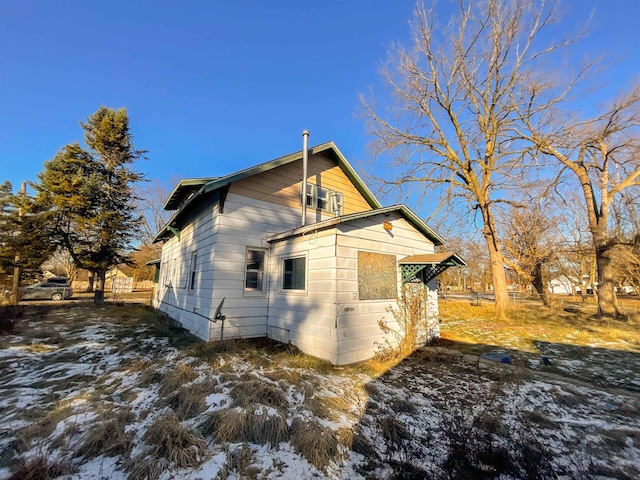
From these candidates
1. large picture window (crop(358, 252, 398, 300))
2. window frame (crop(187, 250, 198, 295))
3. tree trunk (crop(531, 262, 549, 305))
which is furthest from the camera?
tree trunk (crop(531, 262, 549, 305))

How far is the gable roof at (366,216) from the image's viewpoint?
6289mm

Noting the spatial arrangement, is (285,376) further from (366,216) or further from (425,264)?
(425,264)

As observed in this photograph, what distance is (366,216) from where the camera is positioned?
22.2ft

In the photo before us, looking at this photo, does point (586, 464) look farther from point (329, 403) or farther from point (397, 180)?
point (397, 180)

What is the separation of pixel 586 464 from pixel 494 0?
17123mm

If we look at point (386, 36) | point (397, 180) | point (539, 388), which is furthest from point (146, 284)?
point (539, 388)

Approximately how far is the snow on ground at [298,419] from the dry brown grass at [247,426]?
0.01 m

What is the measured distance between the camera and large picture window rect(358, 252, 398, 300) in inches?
264

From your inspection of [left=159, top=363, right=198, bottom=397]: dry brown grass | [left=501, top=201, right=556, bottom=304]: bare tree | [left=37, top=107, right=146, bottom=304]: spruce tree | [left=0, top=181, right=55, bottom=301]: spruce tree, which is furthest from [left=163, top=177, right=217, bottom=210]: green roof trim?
[left=501, top=201, right=556, bottom=304]: bare tree

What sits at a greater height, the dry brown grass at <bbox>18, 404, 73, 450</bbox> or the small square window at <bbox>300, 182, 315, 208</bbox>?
the small square window at <bbox>300, 182, 315, 208</bbox>

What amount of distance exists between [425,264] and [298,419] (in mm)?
4982

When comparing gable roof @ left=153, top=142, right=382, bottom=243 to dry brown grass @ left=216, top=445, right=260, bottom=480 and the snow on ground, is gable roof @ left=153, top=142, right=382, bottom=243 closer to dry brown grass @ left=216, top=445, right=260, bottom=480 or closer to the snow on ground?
the snow on ground

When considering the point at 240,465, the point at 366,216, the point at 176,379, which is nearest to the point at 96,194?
the point at 176,379

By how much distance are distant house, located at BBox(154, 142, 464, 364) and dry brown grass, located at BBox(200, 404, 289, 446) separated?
2.69 m
